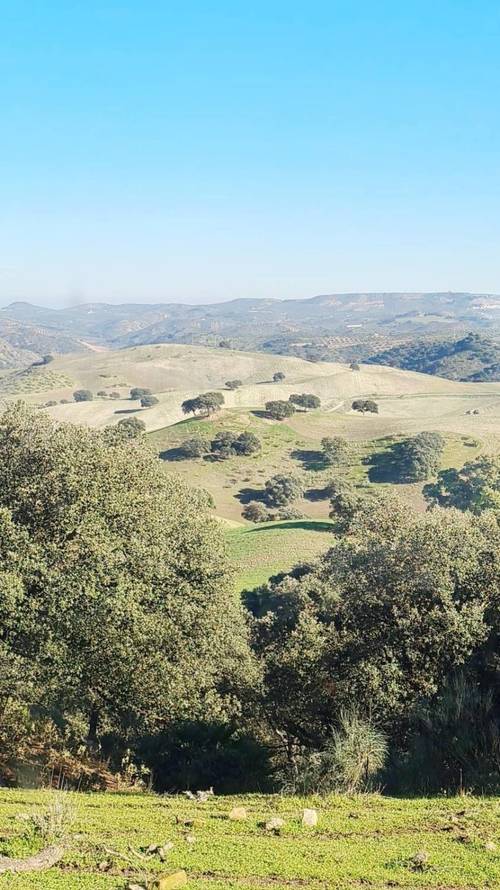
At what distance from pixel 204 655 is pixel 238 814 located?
7560 millimetres

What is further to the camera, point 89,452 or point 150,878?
point 89,452

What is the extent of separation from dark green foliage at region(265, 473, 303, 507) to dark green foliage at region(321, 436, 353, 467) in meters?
15.8

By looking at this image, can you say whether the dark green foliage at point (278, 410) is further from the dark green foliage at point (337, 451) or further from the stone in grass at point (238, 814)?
the stone in grass at point (238, 814)

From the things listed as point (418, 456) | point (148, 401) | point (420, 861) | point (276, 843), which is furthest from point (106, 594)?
point (148, 401)

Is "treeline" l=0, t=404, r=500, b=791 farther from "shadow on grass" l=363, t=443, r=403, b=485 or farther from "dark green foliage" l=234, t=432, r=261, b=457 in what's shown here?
"dark green foliage" l=234, t=432, r=261, b=457

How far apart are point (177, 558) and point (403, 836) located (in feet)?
37.0

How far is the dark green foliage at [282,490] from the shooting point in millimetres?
96500

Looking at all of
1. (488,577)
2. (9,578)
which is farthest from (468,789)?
(9,578)

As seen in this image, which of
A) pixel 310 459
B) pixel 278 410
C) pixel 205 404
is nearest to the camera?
pixel 310 459

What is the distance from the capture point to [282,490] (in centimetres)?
9794

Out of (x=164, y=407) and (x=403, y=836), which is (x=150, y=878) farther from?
(x=164, y=407)

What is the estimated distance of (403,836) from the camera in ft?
39.1

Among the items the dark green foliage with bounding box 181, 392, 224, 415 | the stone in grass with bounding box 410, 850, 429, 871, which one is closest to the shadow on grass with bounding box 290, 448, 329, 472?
the dark green foliage with bounding box 181, 392, 224, 415

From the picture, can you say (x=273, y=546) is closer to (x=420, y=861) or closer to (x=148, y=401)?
(x=420, y=861)
